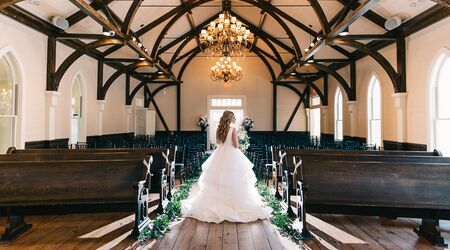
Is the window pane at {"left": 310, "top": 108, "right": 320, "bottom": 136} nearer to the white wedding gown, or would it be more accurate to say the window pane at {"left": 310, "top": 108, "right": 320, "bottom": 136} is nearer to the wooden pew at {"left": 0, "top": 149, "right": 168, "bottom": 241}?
the white wedding gown

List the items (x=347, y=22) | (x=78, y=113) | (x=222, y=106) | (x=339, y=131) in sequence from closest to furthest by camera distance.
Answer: (x=347, y=22)
(x=78, y=113)
(x=339, y=131)
(x=222, y=106)

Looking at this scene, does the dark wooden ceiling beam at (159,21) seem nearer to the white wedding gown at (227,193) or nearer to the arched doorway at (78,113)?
the arched doorway at (78,113)

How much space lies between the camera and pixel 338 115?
11.0m

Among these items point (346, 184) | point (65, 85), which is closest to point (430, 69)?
point (346, 184)

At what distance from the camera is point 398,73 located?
6328mm

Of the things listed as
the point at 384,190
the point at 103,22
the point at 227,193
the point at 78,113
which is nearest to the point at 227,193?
the point at 227,193

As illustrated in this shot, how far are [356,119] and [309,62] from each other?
2468mm

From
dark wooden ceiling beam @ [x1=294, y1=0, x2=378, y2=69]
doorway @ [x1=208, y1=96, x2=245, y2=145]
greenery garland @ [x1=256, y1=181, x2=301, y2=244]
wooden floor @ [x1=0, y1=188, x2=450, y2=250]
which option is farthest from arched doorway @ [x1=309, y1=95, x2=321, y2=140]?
wooden floor @ [x1=0, y1=188, x2=450, y2=250]

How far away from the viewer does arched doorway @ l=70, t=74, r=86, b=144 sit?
27.2 ft

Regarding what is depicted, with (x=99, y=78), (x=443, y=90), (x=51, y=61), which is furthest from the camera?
(x=99, y=78)

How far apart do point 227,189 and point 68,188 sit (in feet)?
7.00

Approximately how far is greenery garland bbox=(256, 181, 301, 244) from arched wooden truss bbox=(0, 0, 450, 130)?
3469 millimetres

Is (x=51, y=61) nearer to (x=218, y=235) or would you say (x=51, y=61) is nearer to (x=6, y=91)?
(x=6, y=91)

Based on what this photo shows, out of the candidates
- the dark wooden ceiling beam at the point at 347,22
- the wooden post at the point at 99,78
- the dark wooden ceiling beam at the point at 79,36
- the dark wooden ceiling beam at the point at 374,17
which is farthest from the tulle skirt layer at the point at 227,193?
the wooden post at the point at 99,78
